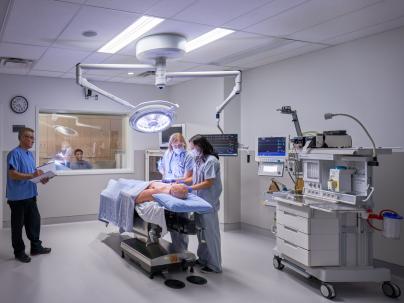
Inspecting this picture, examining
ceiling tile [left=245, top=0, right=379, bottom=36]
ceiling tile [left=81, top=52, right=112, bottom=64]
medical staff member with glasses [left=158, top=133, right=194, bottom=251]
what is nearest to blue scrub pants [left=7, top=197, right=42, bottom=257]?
medical staff member with glasses [left=158, top=133, right=194, bottom=251]

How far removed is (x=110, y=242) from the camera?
4863 mm

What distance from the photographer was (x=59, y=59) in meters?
4.78

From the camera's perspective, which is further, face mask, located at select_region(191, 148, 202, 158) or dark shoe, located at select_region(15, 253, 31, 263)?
dark shoe, located at select_region(15, 253, 31, 263)

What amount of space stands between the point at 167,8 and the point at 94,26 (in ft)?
2.81

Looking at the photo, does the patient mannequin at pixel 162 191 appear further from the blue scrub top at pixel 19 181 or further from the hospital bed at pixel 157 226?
the blue scrub top at pixel 19 181

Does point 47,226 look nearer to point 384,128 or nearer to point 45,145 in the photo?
point 45,145

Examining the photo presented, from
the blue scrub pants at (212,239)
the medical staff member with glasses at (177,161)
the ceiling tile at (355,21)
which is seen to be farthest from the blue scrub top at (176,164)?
the ceiling tile at (355,21)

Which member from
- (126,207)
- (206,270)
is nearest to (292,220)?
(206,270)

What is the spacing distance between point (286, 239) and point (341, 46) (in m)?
2.22

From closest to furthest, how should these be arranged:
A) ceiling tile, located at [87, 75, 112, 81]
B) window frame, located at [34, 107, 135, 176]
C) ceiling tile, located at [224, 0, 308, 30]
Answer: ceiling tile, located at [224, 0, 308, 30], window frame, located at [34, 107, 135, 176], ceiling tile, located at [87, 75, 112, 81]

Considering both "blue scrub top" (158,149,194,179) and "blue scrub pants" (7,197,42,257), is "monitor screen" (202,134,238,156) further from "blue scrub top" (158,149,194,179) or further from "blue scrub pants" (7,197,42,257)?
"blue scrub pants" (7,197,42,257)

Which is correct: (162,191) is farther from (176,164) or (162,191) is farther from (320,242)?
(320,242)

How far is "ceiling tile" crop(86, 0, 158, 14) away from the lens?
288cm

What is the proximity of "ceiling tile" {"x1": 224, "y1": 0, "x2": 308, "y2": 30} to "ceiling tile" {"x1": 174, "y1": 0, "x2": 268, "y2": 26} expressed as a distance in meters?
0.07
